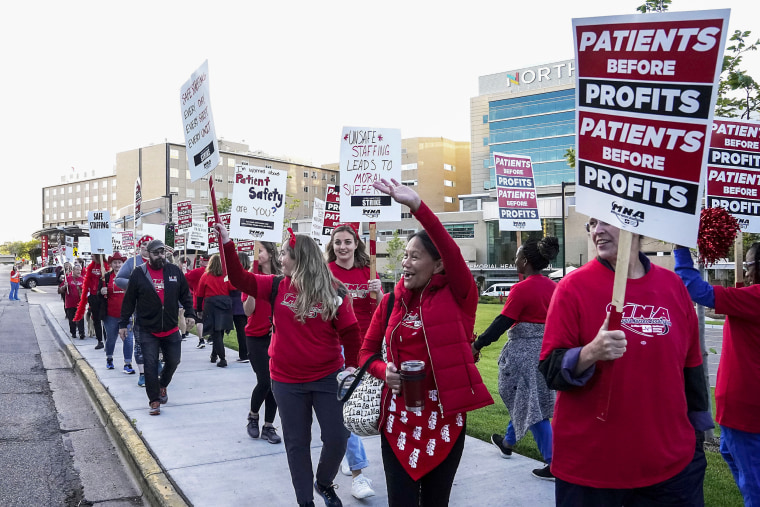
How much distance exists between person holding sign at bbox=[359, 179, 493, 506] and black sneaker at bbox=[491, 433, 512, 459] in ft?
9.02

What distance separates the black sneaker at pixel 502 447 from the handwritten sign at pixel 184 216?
15.7 metres

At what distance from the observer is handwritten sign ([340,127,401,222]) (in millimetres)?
6816

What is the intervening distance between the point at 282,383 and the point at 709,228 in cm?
308

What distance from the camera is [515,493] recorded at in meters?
4.85

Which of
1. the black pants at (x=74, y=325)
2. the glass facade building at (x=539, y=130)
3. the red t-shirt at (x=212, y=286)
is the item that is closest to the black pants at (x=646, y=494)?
the red t-shirt at (x=212, y=286)

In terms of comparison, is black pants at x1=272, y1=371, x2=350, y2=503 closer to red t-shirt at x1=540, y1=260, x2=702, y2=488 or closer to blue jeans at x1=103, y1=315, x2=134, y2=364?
red t-shirt at x1=540, y1=260, x2=702, y2=488

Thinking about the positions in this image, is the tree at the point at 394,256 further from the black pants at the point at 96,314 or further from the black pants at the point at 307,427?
the black pants at the point at 307,427

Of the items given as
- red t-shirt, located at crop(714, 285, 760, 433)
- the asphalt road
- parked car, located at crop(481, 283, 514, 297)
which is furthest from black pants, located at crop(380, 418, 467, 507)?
parked car, located at crop(481, 283, 514, 297)

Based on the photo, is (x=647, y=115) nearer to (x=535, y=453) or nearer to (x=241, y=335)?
(x=535, y=453)

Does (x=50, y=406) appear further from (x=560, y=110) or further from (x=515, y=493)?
(x=560, y=110)

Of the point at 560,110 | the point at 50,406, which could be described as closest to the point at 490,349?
the point at 50,406

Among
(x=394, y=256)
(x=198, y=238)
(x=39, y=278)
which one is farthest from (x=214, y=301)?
(x=394, y=256)

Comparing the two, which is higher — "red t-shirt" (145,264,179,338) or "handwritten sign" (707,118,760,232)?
"handwritten sign" (707,118,760,232)

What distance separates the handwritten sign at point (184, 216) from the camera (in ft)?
65.5
